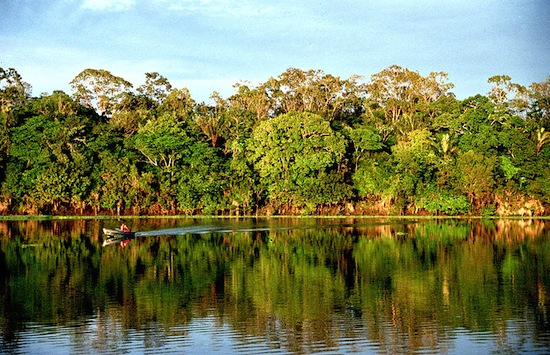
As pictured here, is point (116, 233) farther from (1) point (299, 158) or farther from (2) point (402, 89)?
(2) point (402, 89)

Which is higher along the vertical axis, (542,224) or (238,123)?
(238,123)

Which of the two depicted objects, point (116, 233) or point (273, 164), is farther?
point (273, 164)

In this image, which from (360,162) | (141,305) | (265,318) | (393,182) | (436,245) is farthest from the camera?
(360,162)

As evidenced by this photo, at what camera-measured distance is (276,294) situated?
1941 cm

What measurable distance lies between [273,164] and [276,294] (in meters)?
38.2

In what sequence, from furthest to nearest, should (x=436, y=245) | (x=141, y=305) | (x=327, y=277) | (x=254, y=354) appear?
1. (x=436, y=245)
2. (x=327, y=277)
3. (x=141, y=305)
4. (x=254, y=354)

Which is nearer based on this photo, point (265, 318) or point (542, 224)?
point (265, 318)

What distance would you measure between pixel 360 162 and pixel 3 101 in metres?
33.0

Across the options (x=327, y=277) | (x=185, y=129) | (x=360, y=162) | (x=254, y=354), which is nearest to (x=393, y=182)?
(x=360, y=162)

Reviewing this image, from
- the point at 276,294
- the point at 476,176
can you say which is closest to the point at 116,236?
the point at 276,294

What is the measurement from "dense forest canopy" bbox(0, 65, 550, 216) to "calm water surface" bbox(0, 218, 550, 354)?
63.0 feet

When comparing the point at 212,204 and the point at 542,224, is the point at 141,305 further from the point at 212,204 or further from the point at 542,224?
the point at 212,204

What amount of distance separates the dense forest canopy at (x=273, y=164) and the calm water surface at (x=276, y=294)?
19.2 m

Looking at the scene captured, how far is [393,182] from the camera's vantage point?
180 feet
